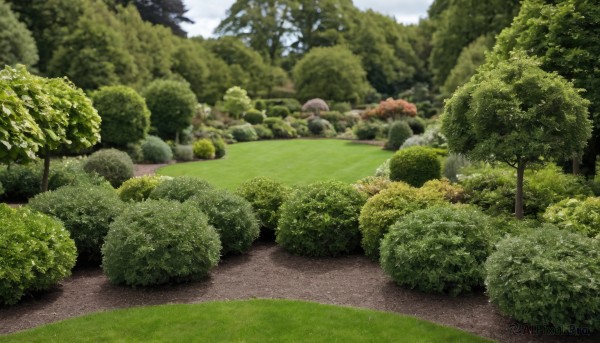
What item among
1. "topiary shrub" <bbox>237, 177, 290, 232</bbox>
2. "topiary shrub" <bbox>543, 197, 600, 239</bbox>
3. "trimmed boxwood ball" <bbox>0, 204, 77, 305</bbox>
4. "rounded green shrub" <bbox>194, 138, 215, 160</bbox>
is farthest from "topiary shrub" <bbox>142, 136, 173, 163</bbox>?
"topiary shrub" <bbox>543, 197, 600, 239</bbox>

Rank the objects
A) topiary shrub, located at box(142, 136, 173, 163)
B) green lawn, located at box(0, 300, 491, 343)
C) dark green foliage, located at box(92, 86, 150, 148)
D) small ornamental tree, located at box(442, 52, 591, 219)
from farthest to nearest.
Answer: topiary shrub, located at box(142, 136, 173, 163) < dark green foliage, located at box(92, 86, 150, 148) < small ornamental tree, located at box(442, 52, 591, 219) < green lawn, located at box(0, 300, 491, 343)

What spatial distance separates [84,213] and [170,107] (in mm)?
17400

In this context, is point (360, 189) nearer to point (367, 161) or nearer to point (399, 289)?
point (399, 289)

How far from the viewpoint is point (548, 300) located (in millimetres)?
5664

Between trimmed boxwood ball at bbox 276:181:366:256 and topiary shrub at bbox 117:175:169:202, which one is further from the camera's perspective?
topiary shrub at bbox 117:175:169:202

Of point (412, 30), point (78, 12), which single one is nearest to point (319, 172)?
point (78, 12)

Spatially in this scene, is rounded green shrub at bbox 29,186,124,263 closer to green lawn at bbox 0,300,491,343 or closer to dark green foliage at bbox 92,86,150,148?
green lawn at bbox 0,300,491,343

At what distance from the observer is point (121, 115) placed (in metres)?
21.2

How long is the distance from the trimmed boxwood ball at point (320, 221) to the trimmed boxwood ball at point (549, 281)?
315 cm

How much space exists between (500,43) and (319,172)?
873cm

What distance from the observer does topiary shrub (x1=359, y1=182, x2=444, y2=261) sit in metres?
8.62

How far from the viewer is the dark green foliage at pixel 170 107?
25.6 meters

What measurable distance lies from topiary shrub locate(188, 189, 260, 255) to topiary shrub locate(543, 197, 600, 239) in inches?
193

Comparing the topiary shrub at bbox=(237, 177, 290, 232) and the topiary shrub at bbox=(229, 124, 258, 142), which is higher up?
the topiary shrub at bbox=(229, 124, 258, 142)
